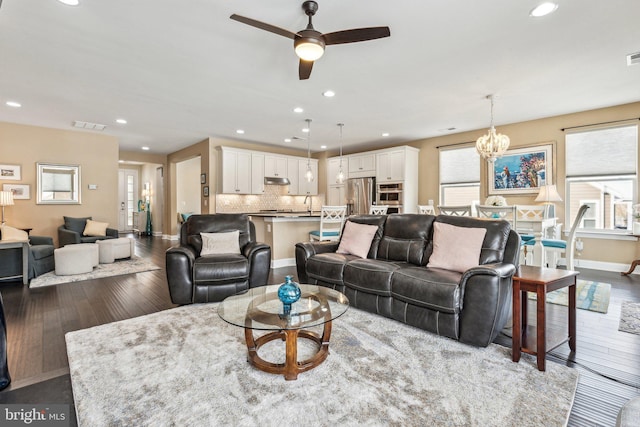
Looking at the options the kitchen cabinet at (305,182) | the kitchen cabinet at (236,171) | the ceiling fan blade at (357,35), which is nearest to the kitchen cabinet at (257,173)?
the kitchen cabinet at (236,171)

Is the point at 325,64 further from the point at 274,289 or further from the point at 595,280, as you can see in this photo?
the point at 595,280

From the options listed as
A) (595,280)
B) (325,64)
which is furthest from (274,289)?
(595,280)

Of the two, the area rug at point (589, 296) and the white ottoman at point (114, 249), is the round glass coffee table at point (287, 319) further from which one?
the white ottoman at point (114, 249)

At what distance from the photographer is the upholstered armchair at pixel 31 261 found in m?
4.23

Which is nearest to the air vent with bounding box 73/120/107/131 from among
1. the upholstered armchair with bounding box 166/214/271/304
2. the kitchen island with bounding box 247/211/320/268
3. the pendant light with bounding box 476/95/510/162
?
the kitchen island with bounding box 247/211/320/268

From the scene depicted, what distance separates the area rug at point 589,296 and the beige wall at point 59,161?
27.1 feet

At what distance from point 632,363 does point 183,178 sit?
33.3ft

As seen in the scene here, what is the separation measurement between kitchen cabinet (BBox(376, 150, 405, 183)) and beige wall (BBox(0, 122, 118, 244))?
6247mm

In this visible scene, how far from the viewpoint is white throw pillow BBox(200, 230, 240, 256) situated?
3.61 metres

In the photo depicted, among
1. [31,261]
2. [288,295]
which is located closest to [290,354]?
[288,295]

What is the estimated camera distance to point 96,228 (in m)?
6.10

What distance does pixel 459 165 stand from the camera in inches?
264

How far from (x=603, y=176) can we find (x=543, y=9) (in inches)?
160

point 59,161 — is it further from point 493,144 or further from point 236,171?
point 493,144
